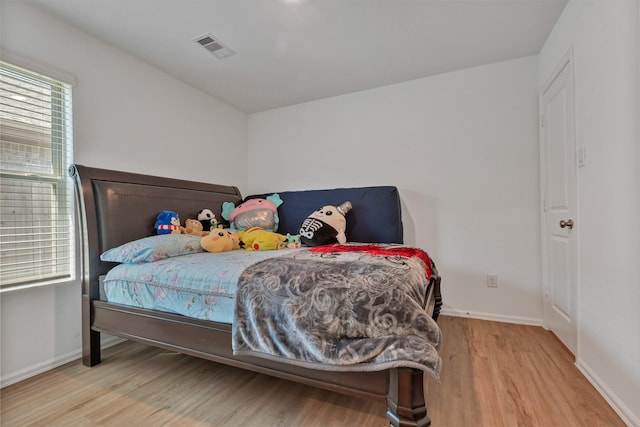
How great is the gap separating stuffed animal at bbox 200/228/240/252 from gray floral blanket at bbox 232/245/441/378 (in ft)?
2.81

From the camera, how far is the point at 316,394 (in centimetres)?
151

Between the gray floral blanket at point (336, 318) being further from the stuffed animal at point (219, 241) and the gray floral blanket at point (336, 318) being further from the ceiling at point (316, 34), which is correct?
the ceiling at point (316, 34)

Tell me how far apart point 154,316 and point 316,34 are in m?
2.20

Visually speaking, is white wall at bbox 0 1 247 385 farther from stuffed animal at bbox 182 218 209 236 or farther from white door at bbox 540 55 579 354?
white door at bbox 540 55 579 354

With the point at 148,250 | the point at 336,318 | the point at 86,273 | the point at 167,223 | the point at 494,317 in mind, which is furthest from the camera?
the point at 494,317

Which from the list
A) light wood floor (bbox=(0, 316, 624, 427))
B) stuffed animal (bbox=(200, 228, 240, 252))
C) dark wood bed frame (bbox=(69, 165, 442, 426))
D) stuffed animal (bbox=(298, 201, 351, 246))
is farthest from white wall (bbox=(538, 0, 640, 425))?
stuffed animal (bbox=(200, 228, 240, 252))

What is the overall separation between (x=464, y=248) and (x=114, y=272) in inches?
109

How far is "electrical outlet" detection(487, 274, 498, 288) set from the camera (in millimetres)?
2508

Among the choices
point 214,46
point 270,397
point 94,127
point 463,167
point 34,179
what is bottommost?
point 270,397

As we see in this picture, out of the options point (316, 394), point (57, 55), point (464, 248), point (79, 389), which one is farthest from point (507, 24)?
point (79, 389)

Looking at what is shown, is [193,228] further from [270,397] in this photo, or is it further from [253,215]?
[270,397]

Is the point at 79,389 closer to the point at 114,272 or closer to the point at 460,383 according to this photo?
the point at 114,272

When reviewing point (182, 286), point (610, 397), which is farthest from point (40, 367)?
point (610, 397)

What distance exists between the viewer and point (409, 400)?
99 cm
